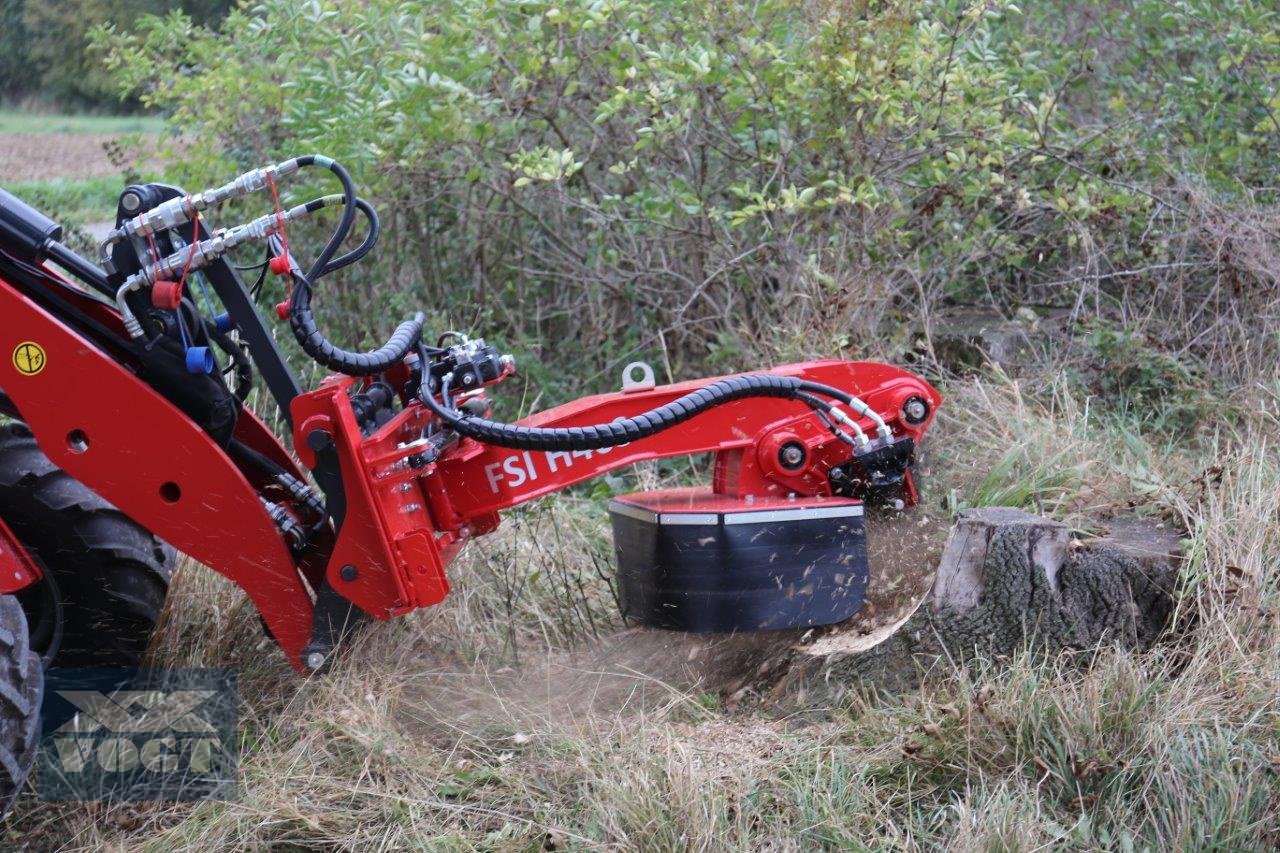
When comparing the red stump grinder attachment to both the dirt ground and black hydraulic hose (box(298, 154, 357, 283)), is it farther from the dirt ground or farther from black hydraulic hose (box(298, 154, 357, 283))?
the dirt ground

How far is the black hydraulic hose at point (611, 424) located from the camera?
3.59 m

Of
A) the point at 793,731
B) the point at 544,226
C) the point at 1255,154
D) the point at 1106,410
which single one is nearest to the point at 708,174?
the point at 544,226

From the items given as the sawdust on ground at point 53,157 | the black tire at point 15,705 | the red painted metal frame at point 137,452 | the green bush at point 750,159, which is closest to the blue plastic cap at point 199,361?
the red painted metal frame at point 137,452

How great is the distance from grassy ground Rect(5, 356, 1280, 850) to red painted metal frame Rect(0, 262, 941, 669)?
374mm

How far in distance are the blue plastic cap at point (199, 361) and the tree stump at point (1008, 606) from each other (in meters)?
1.84

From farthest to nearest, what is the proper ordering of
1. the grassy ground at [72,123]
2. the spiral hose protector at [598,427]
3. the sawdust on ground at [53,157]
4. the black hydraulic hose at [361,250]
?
the grassy ground at [72,123] < the sawdust on ground at [53,157] < the black hydraulic hose at [361,250] < the spiral hose protector at [598,427]

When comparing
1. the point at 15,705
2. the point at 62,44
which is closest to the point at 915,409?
the point at 15,705

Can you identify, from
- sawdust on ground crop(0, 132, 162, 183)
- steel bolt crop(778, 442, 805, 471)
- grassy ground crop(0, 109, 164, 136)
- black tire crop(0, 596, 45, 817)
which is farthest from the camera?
grassy ground crop(0, 109, 164, 136)

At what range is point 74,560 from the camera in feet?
13.0

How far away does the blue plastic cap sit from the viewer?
351 centimetres

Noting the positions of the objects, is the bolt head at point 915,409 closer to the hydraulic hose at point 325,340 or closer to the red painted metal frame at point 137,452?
the hydraulic hose at point 325,340

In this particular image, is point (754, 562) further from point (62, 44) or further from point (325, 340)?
point (62, 44)

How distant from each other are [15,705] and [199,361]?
37.2 inches

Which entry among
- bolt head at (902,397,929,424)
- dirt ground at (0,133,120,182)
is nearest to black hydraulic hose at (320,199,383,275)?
bolt head at (902,397,929,424)
